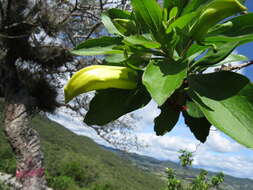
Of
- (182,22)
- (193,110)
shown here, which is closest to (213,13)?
(182,22)

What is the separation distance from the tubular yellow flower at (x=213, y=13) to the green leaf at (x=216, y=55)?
1.4 inches

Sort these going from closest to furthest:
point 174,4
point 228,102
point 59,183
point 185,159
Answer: point 228,102, point 174,4, point 185,159, point 59,183

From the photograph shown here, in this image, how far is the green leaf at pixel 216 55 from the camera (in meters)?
0.43

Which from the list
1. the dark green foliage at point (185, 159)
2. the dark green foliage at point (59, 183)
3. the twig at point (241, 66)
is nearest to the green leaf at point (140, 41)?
the twig at point (241, 66)

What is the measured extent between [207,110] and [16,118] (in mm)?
4690

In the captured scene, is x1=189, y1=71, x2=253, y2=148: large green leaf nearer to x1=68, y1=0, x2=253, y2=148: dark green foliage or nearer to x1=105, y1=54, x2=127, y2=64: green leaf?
x1=68, y1=0, x2=253, y2=148: dark green foliage

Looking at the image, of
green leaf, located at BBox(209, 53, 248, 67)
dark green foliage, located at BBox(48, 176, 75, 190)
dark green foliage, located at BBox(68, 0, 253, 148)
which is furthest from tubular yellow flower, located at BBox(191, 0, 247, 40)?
dark green foliage, located at BBox(48, 176, 75, 190)

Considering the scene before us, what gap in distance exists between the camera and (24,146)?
177 inches

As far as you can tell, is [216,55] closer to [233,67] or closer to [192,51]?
[192,51]

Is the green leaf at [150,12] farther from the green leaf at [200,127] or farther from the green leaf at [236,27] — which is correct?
the green leaf at [200,127]

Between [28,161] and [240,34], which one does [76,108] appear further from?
[240,34]

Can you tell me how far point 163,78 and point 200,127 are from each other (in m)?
0.20

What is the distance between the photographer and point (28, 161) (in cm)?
436

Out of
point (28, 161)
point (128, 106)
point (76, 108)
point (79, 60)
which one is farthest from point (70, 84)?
point (76, 108)
